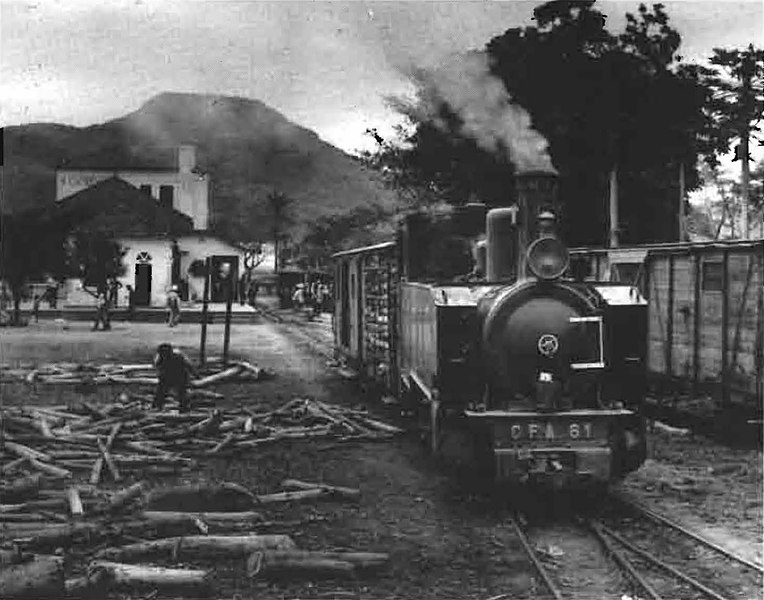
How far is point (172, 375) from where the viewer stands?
14.5 metres

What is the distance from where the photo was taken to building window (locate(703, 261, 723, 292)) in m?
13.0

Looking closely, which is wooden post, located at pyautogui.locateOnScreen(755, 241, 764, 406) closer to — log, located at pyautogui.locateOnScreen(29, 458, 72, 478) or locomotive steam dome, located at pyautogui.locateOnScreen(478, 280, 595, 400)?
locomotive steam dome, located at pyautogui.locateOnScreen(478, 280, 595, 400)

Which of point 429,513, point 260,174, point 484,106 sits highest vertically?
point 260,174

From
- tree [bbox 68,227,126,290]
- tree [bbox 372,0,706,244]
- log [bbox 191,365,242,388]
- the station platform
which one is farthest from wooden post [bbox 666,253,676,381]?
the station platform

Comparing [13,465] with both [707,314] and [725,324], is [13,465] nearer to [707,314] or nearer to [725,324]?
[725,324]

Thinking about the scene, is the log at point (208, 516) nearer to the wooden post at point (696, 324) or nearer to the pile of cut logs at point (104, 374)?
the wooden post at point (696, 324)

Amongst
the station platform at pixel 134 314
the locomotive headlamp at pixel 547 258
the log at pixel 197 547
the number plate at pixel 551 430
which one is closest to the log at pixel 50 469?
the log at pixel 197 547

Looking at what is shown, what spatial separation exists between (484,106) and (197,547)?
646 centimetres

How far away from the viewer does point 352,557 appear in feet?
23.3

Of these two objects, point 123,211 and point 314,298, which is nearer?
point 123,211

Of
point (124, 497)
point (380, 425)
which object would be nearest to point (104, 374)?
point (380, 425)

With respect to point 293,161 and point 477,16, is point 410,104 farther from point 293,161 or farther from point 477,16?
point 293,161

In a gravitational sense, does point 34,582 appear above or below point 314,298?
below

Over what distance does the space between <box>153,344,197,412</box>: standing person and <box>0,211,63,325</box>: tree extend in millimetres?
4701
